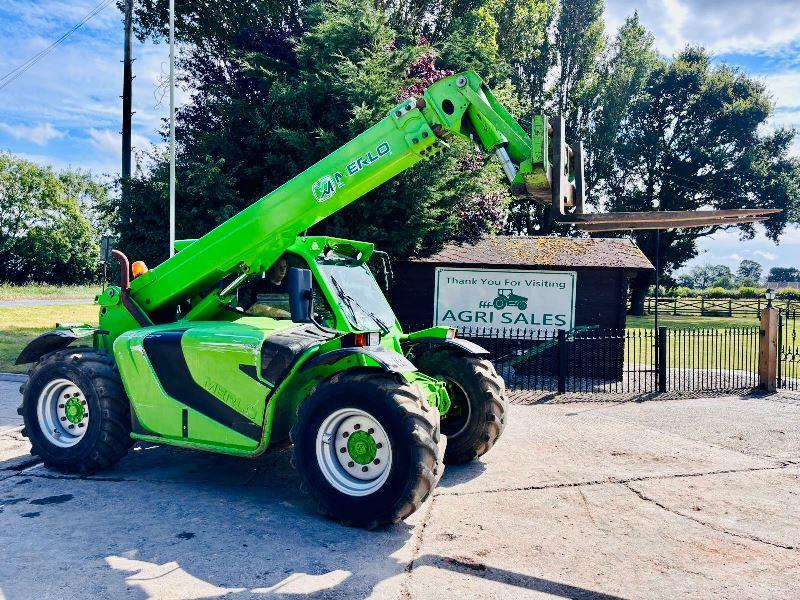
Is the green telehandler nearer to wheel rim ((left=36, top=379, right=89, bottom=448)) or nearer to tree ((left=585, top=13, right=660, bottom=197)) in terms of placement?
wheel rim ((left=36, top=379, right=89, bottom=448))

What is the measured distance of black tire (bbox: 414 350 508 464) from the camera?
22.1 feet

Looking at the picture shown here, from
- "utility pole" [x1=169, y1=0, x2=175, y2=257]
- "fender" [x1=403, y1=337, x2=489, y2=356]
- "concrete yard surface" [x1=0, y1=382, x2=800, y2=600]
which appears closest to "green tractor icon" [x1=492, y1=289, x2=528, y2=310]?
"utility pole" [x1=169, y1=0, x2=175, y2=257]

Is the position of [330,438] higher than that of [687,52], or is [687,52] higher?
[687,52]

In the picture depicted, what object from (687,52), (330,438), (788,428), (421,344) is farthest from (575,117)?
(330,438)

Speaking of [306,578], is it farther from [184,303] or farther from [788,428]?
[788,428]

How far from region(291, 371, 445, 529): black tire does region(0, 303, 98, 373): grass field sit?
1002 cm

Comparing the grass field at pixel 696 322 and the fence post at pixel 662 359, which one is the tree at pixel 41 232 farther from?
the fence post at pixel 662 359

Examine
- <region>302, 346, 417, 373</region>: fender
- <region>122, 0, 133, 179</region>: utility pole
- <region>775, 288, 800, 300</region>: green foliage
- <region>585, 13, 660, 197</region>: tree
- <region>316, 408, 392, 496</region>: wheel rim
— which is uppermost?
<region>585, 13, 660, 197</region>: tree

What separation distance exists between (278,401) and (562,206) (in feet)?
9.54

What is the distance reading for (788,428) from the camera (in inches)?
353

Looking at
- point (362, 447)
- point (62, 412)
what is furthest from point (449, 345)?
point (62, 412)

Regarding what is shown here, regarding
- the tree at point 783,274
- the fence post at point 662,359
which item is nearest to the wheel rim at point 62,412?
the fence post at point 662,359

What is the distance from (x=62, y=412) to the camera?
256 inches

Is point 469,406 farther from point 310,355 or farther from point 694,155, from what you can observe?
point 694,155
